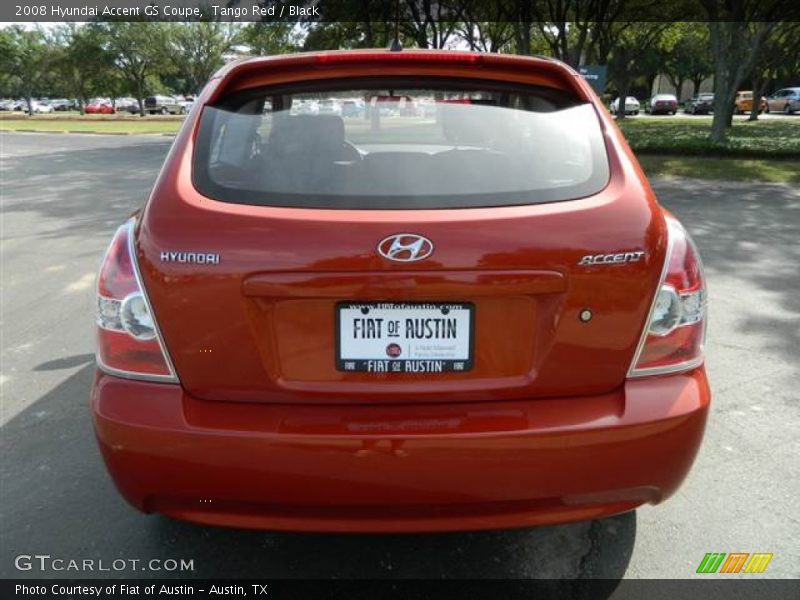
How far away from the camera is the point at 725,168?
13.8 meters

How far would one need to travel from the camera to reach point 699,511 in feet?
9.11

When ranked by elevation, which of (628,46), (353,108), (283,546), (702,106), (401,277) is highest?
(628,46)

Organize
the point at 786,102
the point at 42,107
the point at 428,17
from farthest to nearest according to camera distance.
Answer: the point at 42,107 < the point at 786,102 < the point at 428,17

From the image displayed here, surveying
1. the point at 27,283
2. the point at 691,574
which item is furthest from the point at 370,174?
the point at 27,283

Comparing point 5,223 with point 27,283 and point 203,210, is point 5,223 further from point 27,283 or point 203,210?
point 203,210

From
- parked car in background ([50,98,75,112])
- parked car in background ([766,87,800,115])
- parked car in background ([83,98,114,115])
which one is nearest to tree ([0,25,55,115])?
parked car in background ([83,98,114,115])

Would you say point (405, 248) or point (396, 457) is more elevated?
point (405, 248)

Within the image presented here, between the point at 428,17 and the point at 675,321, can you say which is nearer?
the point at 675,321

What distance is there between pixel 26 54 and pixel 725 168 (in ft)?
183

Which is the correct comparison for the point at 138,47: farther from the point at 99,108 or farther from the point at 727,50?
the point at 727,50

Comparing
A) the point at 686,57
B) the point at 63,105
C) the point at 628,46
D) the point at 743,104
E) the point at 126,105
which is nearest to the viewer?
the point at 628,46

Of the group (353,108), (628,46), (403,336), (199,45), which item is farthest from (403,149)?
(199,45)

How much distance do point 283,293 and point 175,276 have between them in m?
0.32

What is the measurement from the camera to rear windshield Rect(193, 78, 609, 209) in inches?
81.4
